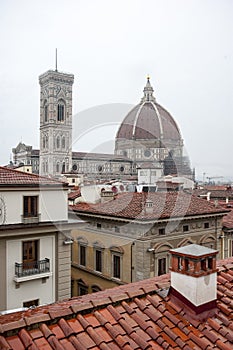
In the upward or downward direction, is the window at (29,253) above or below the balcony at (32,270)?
above

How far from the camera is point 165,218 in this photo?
14.3 meters

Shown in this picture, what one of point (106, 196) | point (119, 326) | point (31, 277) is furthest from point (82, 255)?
point (119, 326)

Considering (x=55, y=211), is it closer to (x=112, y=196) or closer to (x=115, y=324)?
(x=112, y=196)

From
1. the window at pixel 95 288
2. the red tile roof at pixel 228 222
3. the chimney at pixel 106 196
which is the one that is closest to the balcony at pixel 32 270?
the window at pixel 95 288

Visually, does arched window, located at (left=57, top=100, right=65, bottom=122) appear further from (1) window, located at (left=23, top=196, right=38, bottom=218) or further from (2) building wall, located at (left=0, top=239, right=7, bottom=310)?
(2) building wall, located at (left=0, top=239, right=7, bottom=310)

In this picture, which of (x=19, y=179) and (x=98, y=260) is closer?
(x=19, y=179)

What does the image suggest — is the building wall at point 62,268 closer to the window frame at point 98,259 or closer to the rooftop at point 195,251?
the window frame at point 98,259

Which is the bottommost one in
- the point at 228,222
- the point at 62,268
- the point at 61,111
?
the point at 62,268

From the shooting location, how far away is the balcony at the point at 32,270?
1065 centimetres

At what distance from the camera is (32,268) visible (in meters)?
11.1

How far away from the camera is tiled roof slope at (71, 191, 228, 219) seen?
573 inches

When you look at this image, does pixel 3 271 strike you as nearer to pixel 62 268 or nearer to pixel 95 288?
pixel 62 268

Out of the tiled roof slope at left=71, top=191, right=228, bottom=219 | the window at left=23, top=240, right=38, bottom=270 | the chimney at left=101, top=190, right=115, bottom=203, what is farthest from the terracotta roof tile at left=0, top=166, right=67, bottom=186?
the chimney at left=101, top=190, right=115, bottom=203

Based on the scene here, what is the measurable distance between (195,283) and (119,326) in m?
Answer: 1.13
